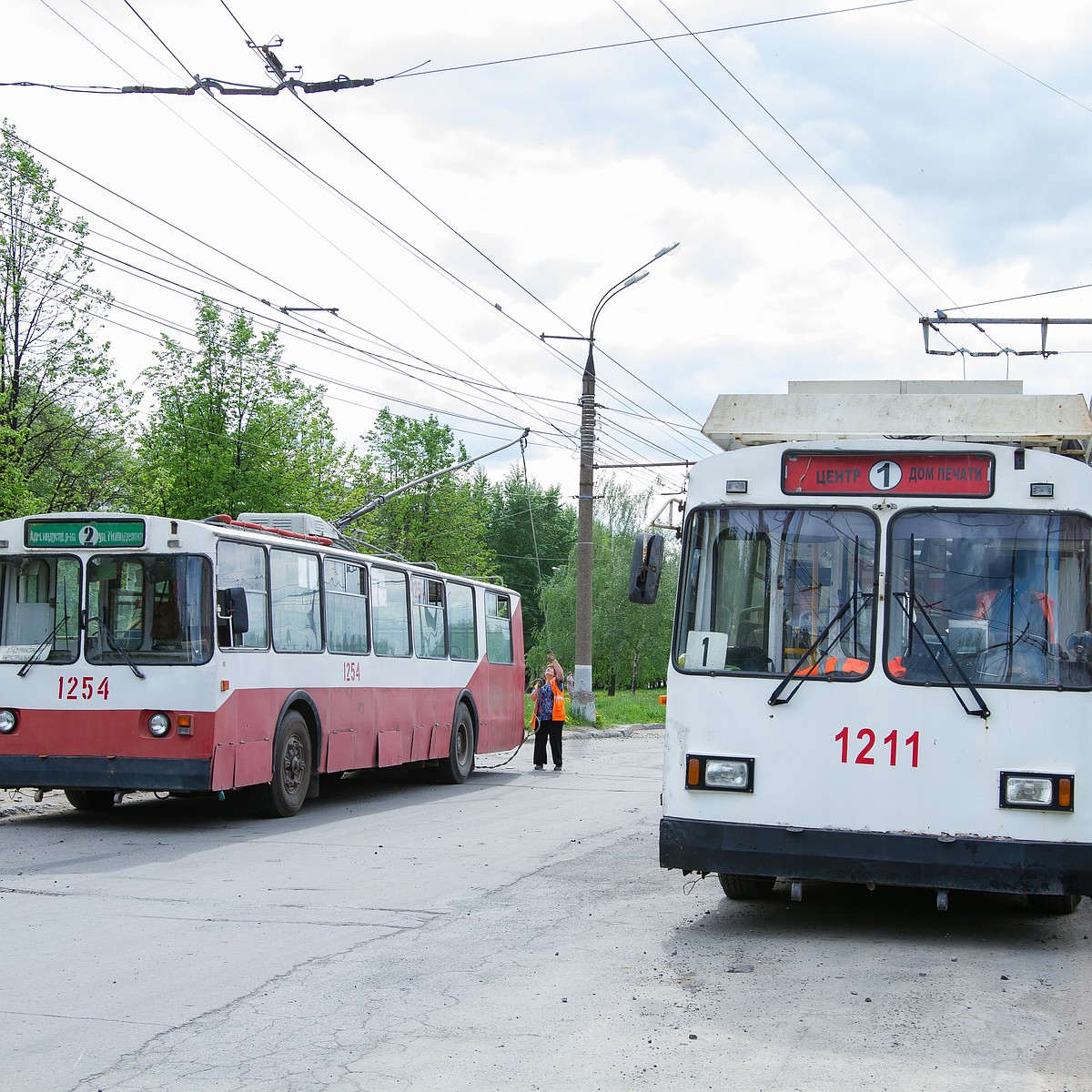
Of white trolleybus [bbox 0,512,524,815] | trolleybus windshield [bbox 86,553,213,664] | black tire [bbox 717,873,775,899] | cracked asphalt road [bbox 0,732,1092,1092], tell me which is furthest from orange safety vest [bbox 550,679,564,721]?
black tire [bbox 717,873,775,899]

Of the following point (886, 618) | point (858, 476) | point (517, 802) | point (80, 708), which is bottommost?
point (517, 802)

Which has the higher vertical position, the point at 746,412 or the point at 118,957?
the point at 746,412

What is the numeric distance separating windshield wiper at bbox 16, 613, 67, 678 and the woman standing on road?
926 cm

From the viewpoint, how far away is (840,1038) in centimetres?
579

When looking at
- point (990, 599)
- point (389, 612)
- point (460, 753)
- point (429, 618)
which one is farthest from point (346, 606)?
point (990, 599)

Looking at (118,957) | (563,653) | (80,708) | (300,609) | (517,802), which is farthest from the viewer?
(563,653)

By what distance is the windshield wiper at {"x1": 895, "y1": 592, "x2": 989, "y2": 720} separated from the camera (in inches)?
303

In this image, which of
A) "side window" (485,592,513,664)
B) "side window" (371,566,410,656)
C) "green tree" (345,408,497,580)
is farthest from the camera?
"green tree" (345,408,497,580)

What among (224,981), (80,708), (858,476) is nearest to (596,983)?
(224,981)

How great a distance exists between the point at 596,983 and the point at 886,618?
8.88 ft

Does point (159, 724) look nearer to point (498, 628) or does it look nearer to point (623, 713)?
point (498, 628)

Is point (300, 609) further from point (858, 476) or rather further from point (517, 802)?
point (858, 476)

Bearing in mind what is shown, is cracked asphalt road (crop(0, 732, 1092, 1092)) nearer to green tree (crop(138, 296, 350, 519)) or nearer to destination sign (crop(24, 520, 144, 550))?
destination sign (crop(24, 520, 144, 550))

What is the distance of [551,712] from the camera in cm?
2139
